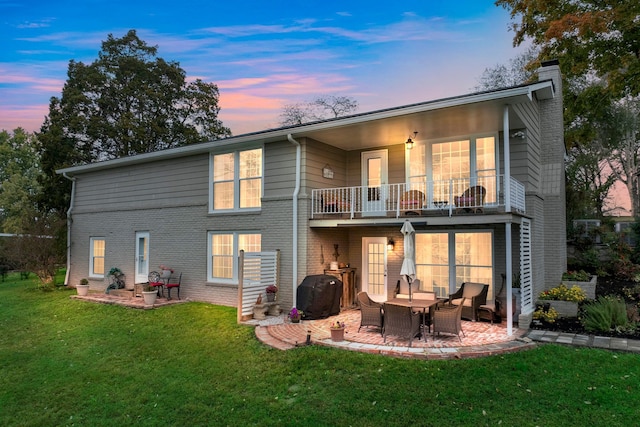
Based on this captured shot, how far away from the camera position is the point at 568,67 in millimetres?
17500

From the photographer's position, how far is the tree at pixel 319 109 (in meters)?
32.2

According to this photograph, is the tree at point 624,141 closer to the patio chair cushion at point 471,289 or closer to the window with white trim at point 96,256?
the patio chair cushion at point 471,289

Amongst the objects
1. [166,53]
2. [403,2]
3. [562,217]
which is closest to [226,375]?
[562,217]

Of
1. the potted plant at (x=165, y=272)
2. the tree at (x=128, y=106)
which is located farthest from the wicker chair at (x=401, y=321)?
the tree at (x=128, y=106)

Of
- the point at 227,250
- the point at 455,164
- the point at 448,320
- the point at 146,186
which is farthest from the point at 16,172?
the point at 448,320

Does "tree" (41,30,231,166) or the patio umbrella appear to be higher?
"tree" (41,30,231,166)

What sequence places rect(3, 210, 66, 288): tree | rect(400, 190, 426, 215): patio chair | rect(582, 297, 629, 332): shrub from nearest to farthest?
rect(582, 297, 629, 332): shrub
rect(400, 190, 426, 215): patio chair
rect(3, 210, 66, 288): tree

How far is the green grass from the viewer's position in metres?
5.16

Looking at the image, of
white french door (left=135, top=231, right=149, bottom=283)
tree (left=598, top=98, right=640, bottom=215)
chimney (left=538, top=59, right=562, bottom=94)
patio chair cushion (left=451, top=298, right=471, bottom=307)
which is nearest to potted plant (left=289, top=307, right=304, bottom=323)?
patio chair cushion (left=451, top=298, right=471, bottom=307)

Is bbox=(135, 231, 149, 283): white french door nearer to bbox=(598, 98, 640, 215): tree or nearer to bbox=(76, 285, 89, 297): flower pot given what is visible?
bbox=(76, 285, 89, 297): flower pot

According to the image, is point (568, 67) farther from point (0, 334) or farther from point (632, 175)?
point (0, 334)

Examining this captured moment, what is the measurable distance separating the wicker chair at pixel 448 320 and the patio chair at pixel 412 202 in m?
3.11

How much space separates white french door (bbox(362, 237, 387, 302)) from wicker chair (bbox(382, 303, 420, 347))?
13.8ft

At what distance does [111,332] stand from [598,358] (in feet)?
34.5
